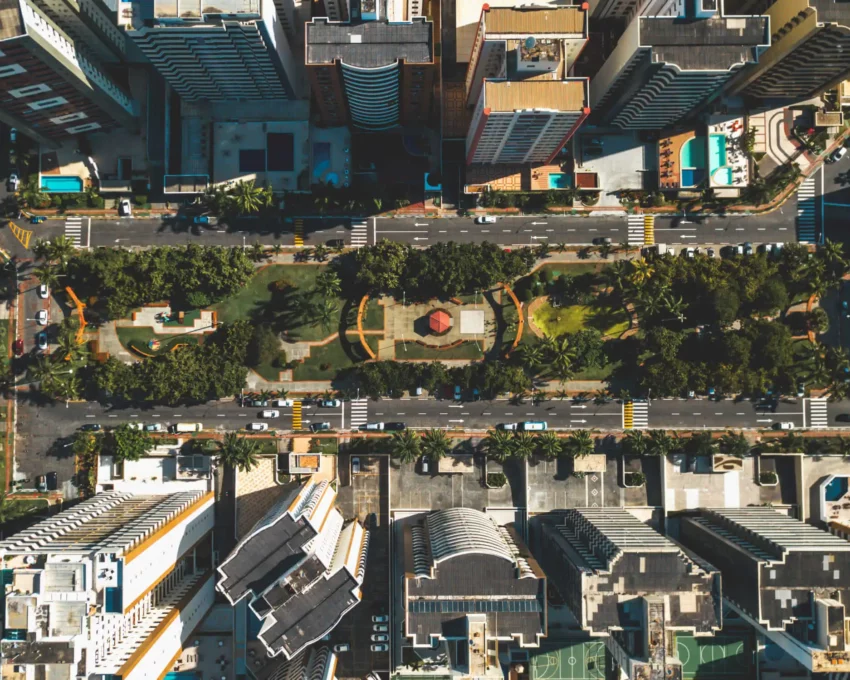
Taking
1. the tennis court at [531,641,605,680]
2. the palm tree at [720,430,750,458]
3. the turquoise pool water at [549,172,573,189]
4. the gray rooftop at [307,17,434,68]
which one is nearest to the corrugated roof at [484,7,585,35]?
the gray rooftop at [307,17,434,68]

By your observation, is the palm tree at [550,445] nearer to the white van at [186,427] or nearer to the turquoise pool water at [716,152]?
the turquoise pool water at [716,152]

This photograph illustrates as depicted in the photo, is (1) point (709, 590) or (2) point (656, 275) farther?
(2) point (656, 275)

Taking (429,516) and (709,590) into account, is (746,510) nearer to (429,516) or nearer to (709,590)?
(709,590)

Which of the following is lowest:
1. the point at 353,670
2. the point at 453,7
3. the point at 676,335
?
the point at 353,670

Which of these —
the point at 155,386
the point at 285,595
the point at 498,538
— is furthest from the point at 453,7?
the point at 285,595

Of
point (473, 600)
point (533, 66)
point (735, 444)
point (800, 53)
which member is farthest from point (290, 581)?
point (800, 53)

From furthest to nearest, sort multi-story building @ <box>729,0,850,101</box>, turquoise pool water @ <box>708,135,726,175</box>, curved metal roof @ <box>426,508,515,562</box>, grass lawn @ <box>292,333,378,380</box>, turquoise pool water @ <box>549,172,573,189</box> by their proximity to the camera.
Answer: grass lawn @ <box>292,333,378,380</box>
turquoise pool water @ <box>549,172,573,189</box>
turquoise pool water @ <box>708,135,726,175</box>
multi-story building @ <box>729,0,850,101</box>
curved metal roof @ <box>426,508,515,562</box>

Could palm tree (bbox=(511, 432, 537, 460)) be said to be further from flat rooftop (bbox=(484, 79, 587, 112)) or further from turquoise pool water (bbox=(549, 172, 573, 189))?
flat rooftop (bbox=(484, 79, 587, 112))
